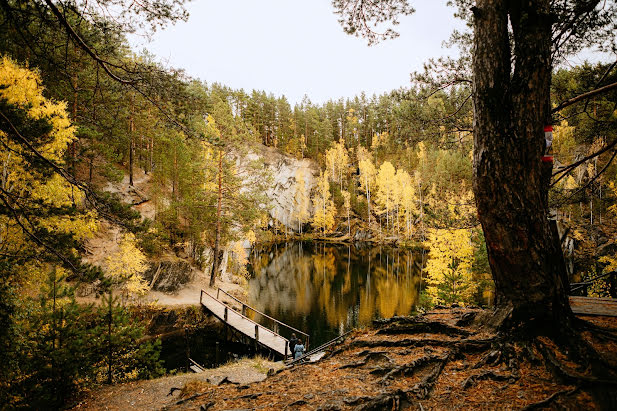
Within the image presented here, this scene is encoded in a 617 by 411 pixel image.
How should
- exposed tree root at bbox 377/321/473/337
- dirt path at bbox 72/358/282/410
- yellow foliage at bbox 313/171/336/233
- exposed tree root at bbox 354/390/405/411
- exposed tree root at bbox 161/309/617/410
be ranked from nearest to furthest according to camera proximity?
1. exposed tree root at bbox 161/309/617/410
2. exposed tree root at bbox 354/390/405/411
3. exposed tree root at bbox 377/321/473/337
4. dirt path at bbox 72/358/282/410
5. yellow foliage at bbox 313/171/336/233

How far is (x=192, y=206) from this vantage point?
56.2ft

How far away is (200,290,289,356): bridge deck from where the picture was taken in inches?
476

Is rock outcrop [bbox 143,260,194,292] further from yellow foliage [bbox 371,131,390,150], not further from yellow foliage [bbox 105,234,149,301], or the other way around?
yellow foliage [bbox 371,131,390,150]

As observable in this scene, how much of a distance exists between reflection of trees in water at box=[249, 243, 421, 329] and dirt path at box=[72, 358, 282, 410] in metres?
9.47

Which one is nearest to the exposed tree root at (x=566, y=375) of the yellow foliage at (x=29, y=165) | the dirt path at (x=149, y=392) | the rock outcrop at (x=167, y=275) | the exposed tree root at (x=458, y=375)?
the exposed tree root at (x=458, y=375)

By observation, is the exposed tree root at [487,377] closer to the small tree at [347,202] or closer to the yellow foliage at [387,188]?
the yellow foliage at [387,188]

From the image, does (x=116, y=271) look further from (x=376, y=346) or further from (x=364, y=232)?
(x=364, y=232)

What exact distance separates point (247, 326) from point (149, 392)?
6.91 metres

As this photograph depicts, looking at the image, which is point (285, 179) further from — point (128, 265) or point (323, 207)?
point (128, 265)

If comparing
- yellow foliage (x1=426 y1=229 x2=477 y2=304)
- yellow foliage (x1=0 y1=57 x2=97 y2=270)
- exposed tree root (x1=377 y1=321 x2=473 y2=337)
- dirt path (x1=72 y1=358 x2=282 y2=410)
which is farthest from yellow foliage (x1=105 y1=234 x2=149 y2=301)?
yellow foliage (x1=426 y1=229 x2=477 y2=304)

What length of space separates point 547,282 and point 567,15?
4.12 meters

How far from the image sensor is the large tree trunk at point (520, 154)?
11.1ft

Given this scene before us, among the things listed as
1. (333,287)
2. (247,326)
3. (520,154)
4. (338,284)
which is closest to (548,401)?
(520,154)

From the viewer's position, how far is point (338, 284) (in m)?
25.5
